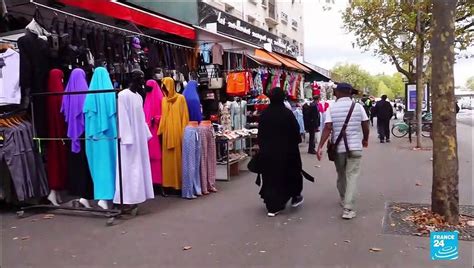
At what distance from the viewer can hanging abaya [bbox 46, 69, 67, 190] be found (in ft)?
21.5

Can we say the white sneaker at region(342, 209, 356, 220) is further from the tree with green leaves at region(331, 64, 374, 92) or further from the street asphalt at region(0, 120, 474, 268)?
the tree with green leaves at region(331, 64, 374, 92)

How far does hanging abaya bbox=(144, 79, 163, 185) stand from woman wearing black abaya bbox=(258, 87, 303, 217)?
73.4 inches

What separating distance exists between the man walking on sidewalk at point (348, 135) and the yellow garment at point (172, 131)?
2390 mm

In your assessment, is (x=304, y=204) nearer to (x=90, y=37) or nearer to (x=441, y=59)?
(x=441, y=59)

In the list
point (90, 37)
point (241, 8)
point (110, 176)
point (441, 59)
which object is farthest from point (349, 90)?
point (241, 8)

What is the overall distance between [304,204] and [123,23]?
4429 mm

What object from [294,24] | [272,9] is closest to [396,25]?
[272,9]

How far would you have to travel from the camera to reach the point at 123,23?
27.6 feet

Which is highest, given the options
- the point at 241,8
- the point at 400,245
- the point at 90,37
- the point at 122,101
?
the point at 241,8

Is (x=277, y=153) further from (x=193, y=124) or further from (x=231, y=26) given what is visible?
(x=231, y=26)

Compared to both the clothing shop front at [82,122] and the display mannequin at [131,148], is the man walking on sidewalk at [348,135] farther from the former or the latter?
the display mannequin at [131,148]

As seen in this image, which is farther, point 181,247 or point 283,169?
point 283,169

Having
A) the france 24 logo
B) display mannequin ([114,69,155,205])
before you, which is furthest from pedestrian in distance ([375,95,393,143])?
the france 24 logo

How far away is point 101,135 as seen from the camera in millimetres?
6156
